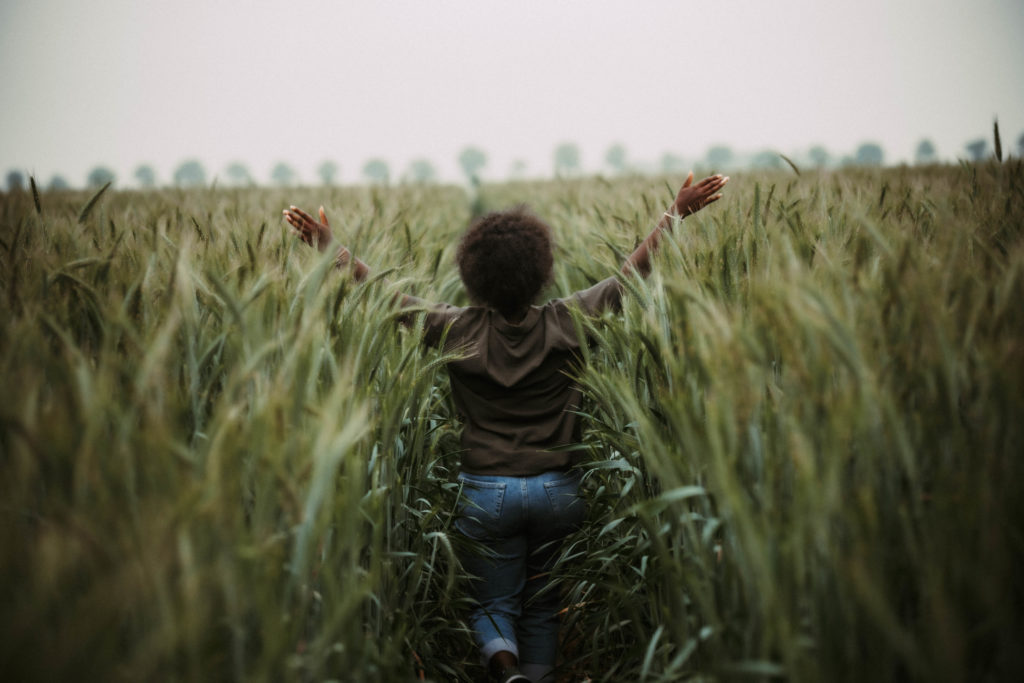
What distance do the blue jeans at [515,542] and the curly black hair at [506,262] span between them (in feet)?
1.73

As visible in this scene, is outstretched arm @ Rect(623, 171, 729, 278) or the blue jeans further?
outstretched arm @ Rect(623, 171, 729, 278)

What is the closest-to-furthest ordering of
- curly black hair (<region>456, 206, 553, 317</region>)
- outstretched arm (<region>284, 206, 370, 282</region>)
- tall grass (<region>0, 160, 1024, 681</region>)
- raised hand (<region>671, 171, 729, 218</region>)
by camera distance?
tall grass (<region>0, 160, 1024, 681</region>)
curly black hair (<region>456, 206, 553, 317</region>)
outstretched arm (<region>284, 206, 370, 282</region>)
raised hand (<region>671, 171, 729, 218</region>)

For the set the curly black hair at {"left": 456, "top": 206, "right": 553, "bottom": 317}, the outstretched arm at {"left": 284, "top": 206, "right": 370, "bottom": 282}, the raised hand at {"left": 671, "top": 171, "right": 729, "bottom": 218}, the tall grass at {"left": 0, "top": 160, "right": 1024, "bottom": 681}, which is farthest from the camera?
the raised hand at {"left": 671, "top": 171, "right": 729, "bottom": 218}

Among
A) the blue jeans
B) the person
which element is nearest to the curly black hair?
the person

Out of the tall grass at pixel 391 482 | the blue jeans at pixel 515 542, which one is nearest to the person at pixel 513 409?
the blue jeans at pixel 515 542

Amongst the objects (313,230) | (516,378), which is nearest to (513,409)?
(516,378)

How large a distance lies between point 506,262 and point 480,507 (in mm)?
726

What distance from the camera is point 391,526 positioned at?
4.91 feet

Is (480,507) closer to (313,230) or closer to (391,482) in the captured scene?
(391,482)

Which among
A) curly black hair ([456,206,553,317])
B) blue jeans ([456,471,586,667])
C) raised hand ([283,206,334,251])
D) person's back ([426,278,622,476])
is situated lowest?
blue jeans ([456,471,586,667])

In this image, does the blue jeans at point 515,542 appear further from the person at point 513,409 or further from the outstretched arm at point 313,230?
the outstretched arm at point 313,230

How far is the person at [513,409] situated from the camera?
5.83 feet

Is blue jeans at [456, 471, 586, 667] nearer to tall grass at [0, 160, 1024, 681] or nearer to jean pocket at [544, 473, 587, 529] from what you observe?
jean pocket at [544, 473, 587, 529]

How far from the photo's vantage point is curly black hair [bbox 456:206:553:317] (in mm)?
1746
